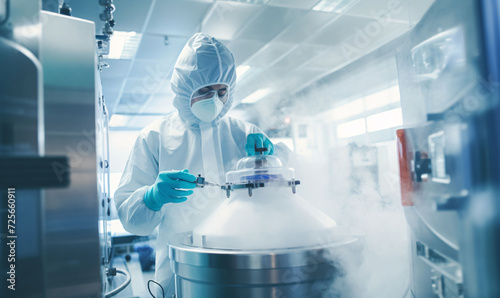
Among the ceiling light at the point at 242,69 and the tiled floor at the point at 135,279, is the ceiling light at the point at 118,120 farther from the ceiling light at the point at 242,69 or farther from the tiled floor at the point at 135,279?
the tiled floor at the point at 135,279

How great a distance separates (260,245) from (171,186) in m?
0.40

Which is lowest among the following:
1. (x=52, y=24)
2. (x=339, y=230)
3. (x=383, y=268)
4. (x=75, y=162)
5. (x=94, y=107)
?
(x=383, y=268)

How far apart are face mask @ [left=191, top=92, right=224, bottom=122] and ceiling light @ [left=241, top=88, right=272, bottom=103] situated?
4.34m

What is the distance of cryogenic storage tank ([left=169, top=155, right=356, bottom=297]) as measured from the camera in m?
0.64

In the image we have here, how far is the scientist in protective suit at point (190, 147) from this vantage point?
1182 millimetres

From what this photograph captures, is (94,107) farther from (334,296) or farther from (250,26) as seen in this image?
(250,26)

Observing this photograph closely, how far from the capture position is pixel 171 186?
997mm

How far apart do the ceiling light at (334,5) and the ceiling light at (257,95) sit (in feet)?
8.49

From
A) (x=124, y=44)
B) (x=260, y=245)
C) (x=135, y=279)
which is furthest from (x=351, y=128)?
(x=260, y=245)

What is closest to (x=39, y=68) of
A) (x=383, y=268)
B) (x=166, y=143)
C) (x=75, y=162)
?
(x=75, y=162)

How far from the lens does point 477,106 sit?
48 centimetres

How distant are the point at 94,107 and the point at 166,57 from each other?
11.2 ft

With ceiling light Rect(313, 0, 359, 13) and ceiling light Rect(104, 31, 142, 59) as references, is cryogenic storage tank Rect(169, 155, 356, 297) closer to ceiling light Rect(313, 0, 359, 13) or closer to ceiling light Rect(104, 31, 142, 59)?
ceiling light Rect(313, 0, 359, 13)

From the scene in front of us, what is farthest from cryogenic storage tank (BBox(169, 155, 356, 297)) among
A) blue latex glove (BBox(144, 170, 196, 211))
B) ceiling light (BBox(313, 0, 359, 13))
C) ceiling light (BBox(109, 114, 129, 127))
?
ceiling light (BBox(109, 114, 129, 127))
